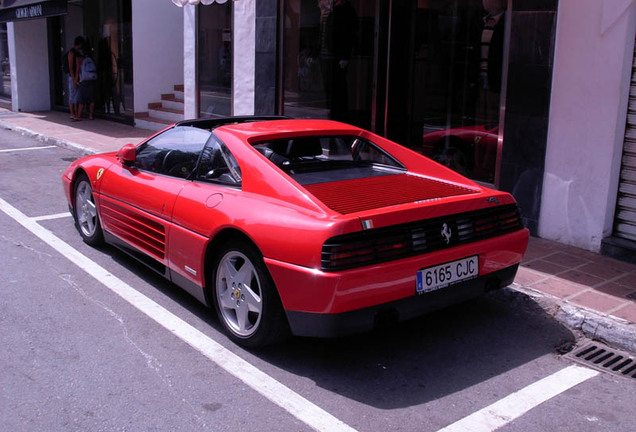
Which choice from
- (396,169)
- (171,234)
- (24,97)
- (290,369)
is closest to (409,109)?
(396,169)

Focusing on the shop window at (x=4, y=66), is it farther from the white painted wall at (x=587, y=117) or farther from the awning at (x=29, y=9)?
the white painted wall at (x=587, y=117)

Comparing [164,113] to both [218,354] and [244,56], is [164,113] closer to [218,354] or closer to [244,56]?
[244,56]

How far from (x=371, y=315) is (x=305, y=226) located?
25.6 inches

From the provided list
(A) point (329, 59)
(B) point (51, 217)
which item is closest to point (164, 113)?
(A) point (329, 59)

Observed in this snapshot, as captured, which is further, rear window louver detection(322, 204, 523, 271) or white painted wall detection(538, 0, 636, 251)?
white painted wall detection(538, 0, 636, 251)

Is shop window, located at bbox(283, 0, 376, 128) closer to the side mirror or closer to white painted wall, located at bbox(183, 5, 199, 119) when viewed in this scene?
white painted wall, located at bbox(183, 5, 199, 119)

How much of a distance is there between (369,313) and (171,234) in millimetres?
1763

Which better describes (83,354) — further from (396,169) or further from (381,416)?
(396,169)

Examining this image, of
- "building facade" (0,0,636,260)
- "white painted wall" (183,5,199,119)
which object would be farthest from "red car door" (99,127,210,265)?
"white painted wall" (183,5,199,119)

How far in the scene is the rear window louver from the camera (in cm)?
382

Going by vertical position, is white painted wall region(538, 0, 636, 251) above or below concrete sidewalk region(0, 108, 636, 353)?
above

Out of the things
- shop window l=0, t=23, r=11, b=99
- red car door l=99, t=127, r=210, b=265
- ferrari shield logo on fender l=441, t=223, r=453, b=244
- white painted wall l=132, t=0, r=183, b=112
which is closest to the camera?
ferrari shield logo on fender l=441, t=223, r=453, b=244

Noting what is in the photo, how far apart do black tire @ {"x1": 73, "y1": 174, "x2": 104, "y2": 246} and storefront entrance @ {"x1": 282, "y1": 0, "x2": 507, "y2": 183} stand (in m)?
4.31

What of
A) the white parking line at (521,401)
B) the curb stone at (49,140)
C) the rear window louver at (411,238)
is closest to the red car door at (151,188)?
the rear window louver at (411,238)
